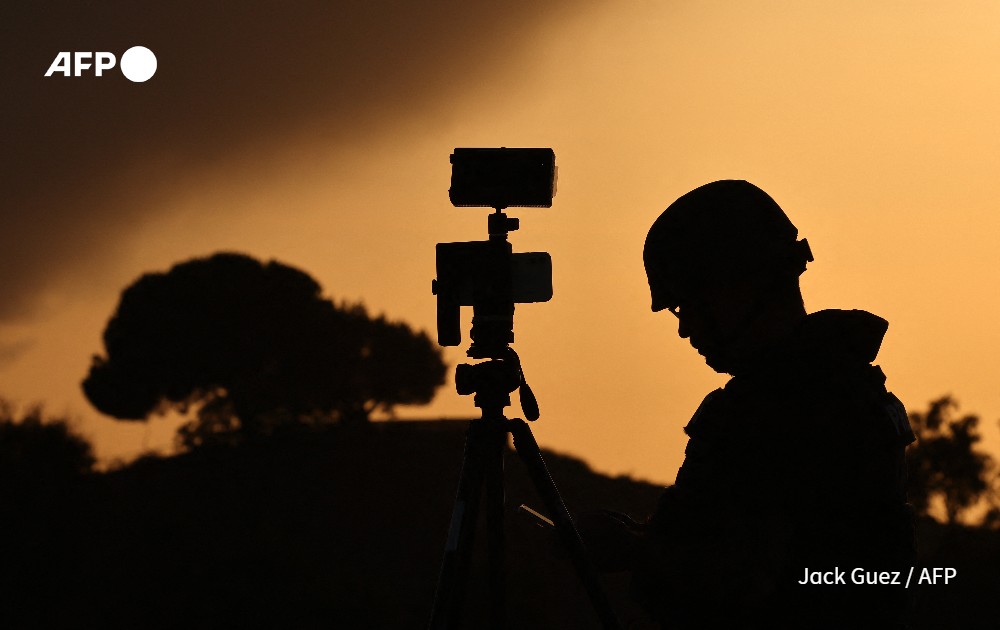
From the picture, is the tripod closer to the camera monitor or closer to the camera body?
the camera body

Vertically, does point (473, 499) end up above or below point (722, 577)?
above

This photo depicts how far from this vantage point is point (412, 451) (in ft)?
116

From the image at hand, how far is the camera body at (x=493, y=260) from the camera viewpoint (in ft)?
19.4

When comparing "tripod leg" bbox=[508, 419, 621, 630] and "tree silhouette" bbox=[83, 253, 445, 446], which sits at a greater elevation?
"tree silhouette" bbox=[83, 253, 445, 446]

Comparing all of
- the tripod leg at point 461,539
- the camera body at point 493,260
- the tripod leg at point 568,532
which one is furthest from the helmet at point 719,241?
the tripod leg at point 461,539

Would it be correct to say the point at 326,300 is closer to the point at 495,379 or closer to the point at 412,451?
the point at 412,451

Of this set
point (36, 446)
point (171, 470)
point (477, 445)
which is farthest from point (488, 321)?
point (36, 446)

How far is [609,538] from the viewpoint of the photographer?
12.6 feet

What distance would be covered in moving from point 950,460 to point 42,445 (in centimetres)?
4546

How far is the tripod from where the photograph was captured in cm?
560

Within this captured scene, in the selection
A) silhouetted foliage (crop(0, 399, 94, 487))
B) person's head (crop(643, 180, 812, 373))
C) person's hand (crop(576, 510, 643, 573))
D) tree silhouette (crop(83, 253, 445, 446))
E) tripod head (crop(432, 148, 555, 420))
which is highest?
tree silhouette (crop(83, 253, 445, 446))

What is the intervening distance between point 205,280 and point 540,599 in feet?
110

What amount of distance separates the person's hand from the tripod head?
1.92 meters

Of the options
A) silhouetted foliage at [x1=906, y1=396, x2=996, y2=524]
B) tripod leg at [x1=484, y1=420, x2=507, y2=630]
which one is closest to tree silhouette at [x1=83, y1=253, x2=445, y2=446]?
silhouetted foliage at [x1=906, y1=396, x2=996, y2=524]
